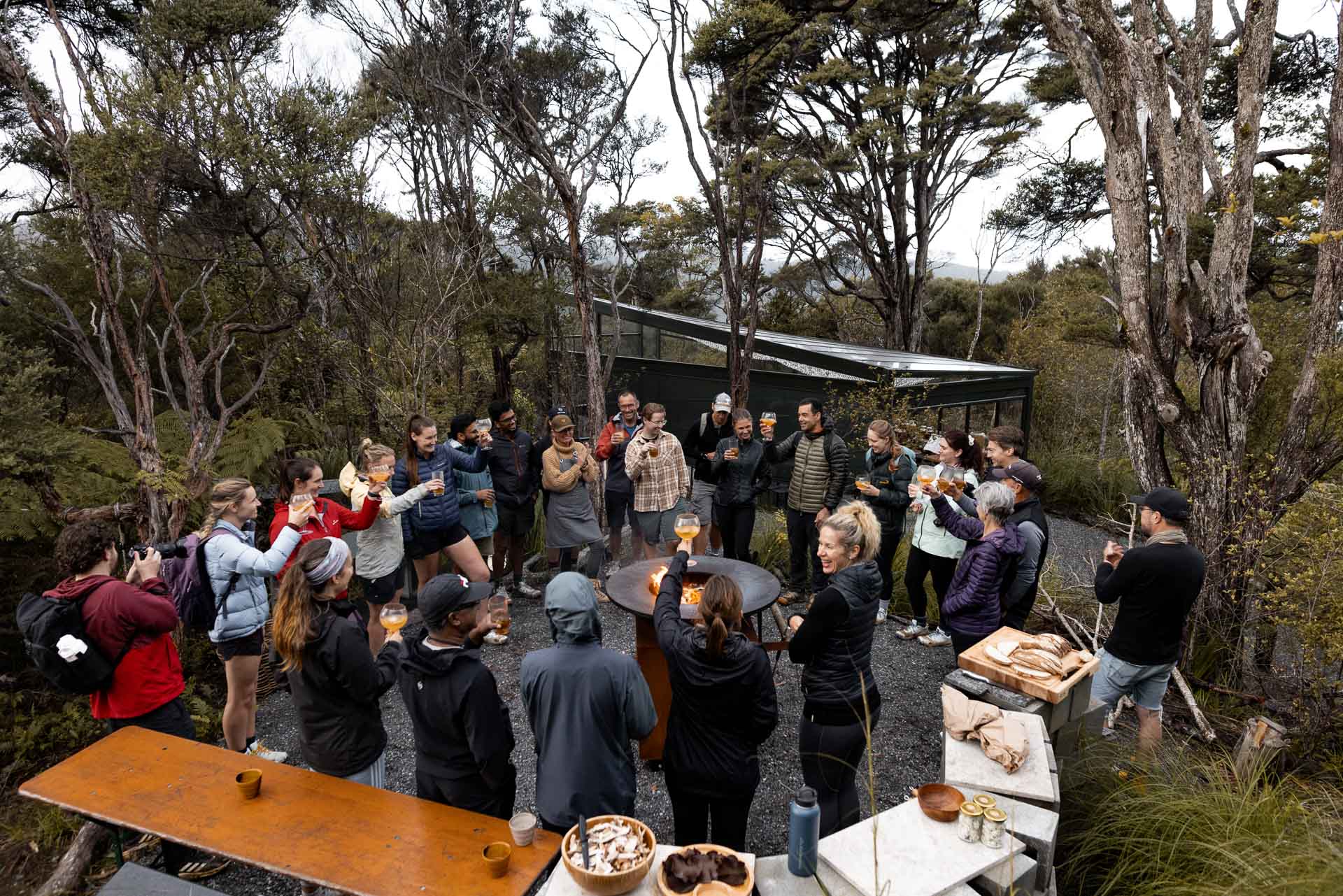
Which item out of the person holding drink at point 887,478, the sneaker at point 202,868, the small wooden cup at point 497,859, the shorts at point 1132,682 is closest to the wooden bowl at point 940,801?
the small wooden cup at point 497,859

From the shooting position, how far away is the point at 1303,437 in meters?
5.65

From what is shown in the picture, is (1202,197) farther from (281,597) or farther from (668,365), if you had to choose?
(668,365)

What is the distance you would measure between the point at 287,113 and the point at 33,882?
5897 mm

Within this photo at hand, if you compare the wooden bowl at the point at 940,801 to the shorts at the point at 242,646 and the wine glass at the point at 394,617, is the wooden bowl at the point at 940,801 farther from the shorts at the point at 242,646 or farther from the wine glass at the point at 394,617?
the shorts at the point at 242,646

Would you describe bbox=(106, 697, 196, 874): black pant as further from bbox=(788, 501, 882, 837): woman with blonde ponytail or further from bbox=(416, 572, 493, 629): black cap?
bbox=(788, 501, 882, 837): woman with blonde ponytail

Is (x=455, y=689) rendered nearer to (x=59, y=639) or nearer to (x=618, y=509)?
(x=59, y=639)

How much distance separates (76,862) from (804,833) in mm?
3811

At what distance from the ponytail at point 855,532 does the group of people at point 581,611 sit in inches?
0.6

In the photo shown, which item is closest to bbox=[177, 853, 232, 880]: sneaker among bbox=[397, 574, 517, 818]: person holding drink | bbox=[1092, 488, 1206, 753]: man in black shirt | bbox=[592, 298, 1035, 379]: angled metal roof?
bbox=[397, 574, 517, 818]: person holding drink

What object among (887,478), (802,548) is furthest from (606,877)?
(802,548)

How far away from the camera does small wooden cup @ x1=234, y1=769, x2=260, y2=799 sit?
2955 mm

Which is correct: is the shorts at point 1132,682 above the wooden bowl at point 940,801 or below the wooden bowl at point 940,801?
below

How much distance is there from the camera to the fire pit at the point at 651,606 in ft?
13.4

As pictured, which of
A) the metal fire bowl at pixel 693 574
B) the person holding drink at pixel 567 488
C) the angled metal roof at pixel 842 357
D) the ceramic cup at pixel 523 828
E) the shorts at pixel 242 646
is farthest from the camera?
the angled metal roof at pixel 842 357
